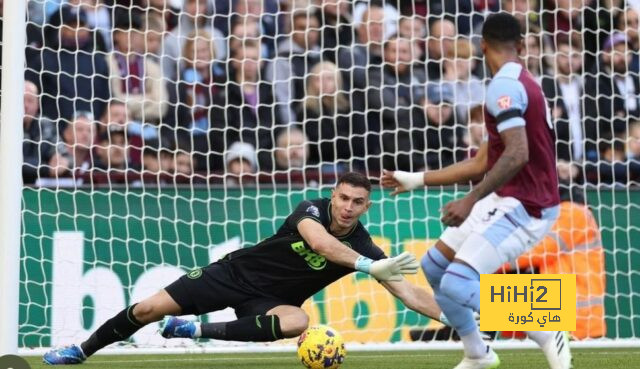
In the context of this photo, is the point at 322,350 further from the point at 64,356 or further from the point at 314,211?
the point at 64,356

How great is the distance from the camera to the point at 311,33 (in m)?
10.9

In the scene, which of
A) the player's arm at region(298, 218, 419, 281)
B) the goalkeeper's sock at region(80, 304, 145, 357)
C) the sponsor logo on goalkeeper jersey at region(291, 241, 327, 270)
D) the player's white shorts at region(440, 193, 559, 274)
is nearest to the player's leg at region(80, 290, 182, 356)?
the goalkeeper's sock at region(80, 304, 145, 357)

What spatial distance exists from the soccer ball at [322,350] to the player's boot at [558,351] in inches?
45.3

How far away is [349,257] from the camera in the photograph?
6738 mm

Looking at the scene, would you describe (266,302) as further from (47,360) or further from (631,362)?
(631,362)

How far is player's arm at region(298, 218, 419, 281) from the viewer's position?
20.8 feet

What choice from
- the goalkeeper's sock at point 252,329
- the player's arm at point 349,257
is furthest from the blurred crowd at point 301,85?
the player's arm at point 349,257

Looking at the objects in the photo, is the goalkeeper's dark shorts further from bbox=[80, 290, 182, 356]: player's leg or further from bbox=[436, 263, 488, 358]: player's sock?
bbox=[436, 263, 488, 358]: player's sock

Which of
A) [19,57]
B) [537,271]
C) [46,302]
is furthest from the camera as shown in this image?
[537,271]

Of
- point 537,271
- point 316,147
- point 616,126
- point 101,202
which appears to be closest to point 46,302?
point 101,202

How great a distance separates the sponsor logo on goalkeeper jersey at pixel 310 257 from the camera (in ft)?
24.6

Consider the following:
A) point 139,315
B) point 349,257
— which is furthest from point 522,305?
point 139,315

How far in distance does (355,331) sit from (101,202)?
2.26 metres

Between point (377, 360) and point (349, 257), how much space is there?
197 centimetres
